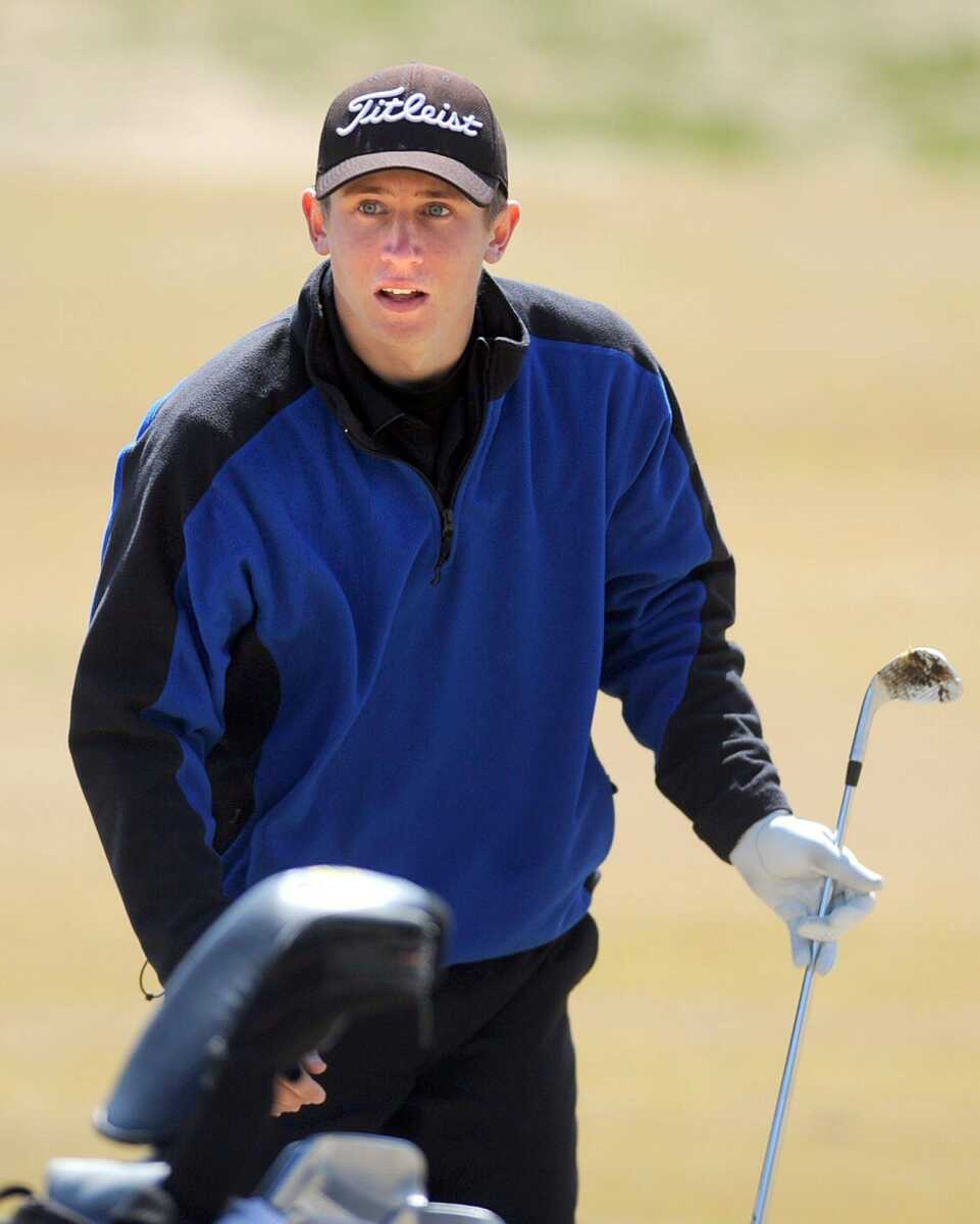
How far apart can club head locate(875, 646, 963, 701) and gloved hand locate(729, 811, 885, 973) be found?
0.82 ft

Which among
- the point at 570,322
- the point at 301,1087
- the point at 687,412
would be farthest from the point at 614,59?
the point at 301,1087

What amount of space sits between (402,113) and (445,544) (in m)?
0.63

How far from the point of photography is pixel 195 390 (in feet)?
11.3

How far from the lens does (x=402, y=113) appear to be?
11.2ft

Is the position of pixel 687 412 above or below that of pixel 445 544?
above

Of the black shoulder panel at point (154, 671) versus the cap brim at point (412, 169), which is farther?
the cap brim at point (412, 169)

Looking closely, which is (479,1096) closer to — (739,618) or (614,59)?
(739,618)

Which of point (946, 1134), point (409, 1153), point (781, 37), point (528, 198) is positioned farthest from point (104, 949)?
point (781, 37)

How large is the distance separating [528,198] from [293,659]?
23392mm

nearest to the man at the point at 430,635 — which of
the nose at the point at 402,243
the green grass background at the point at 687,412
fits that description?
the nose at the point at 402,243

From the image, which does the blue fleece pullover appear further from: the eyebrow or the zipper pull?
the eyebrow

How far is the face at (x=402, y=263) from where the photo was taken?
342 centimetres

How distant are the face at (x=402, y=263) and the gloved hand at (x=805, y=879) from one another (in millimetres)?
904

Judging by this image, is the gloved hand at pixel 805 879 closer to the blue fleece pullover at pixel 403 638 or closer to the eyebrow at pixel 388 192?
the blue fleece pullover at pixel 403 638
